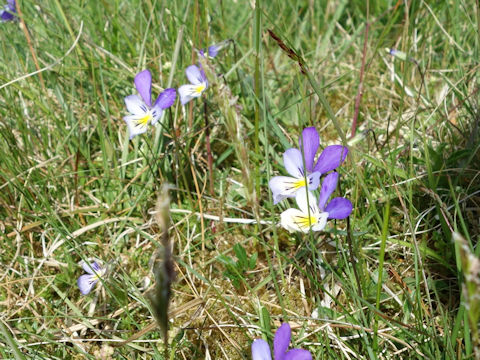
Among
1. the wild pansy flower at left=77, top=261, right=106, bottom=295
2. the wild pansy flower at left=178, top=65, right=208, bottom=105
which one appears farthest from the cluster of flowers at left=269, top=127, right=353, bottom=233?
the wild pansy flower at left=77, top=261, right=106, bottom=295

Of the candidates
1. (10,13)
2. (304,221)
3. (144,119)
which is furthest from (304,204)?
(10,13)

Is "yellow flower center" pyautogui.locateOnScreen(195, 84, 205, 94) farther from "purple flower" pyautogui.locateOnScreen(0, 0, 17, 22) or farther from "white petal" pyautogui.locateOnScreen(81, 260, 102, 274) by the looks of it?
"purple flower" pyautogui.locateOnScreen(0, 0, 17, 22)

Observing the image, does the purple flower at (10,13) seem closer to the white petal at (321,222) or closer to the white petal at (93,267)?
the white petal at (93,267)

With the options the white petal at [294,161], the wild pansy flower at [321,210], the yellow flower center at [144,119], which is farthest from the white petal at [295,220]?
the yellow flower center at [144,119]

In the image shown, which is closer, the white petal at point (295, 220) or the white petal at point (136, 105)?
the white petal at point (295, 220)

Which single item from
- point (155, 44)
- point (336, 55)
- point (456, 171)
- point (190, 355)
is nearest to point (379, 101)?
point (336, 55)
